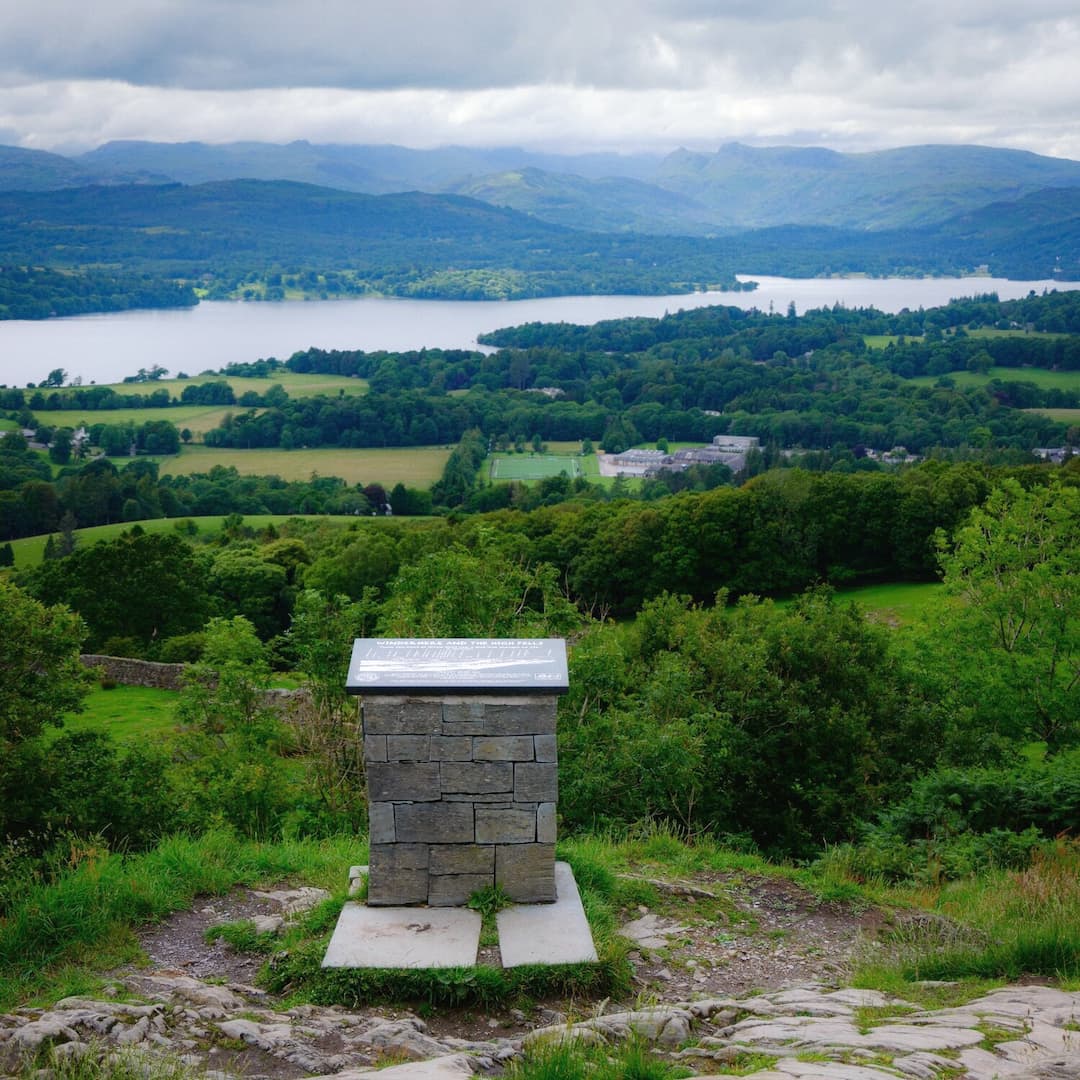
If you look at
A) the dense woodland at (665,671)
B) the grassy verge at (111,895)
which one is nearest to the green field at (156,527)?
the dense woodland at (665,671)

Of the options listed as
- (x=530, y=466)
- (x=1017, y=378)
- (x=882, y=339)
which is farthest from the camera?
(x=882, y=339)

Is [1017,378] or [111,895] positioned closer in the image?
[111,895]

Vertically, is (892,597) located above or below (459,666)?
below

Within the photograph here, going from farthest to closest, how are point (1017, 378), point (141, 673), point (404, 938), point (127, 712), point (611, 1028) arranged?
1. point (1017, 378)
2. point (141, 673)
3. point (127, 712)
4. point (404, 938)
5. point (611, 1028)

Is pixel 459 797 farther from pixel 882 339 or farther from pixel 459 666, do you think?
pixel 882 339

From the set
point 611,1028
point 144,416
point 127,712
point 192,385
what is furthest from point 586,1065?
point 192,385

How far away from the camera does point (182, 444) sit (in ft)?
321

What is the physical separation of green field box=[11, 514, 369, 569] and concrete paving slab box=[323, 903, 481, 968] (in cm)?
5558

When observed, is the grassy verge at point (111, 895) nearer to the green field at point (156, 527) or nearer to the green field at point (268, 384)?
the green field at point (156, 527)

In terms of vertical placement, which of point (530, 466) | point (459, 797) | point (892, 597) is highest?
point (459, 797)

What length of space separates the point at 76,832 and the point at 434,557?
302 inches

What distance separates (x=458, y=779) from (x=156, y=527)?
62.6m

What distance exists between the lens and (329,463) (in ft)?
299

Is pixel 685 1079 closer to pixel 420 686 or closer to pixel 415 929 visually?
pixel 415 929
